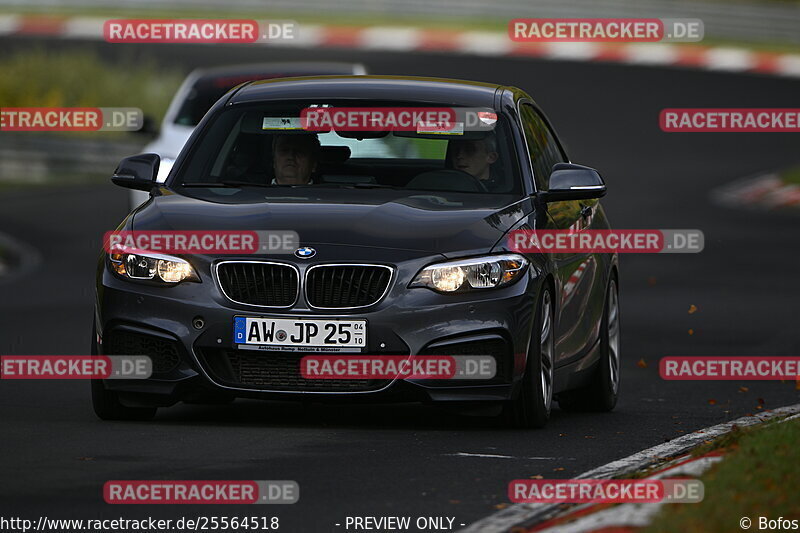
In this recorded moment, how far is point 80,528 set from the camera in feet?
22.0

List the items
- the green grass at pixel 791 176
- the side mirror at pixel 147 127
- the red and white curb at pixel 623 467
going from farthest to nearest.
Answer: the green grass at pixel 791 176 < the side mirror at pixel 147 127 < the red and white curb at pixel 623 467

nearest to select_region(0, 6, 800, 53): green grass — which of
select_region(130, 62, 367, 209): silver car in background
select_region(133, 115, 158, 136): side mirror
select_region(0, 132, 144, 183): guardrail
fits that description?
select_region(0, 132, 144, 183): guardrail

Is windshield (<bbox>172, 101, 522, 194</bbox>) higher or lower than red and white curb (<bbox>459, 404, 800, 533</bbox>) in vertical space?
higher

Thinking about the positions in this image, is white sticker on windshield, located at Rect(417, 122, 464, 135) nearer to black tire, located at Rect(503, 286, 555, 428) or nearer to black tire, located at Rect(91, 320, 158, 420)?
black tire, located at Rect(503, 286, 555, 428)

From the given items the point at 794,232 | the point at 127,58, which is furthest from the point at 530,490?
the point at 127,58

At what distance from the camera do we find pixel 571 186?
9.95m

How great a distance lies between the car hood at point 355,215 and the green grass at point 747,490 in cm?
181

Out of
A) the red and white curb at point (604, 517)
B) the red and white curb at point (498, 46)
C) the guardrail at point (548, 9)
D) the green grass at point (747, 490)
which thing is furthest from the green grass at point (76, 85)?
the red and white curb at point (604, 517)

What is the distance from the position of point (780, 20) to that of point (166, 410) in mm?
45946

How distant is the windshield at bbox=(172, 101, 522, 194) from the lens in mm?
10078

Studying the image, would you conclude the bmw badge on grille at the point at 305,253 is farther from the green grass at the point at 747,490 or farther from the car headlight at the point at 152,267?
the green grass at the point at 747,490

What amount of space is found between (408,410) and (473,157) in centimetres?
129

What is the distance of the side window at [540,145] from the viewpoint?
34.0 ft

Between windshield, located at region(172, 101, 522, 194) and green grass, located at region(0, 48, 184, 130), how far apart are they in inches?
838
